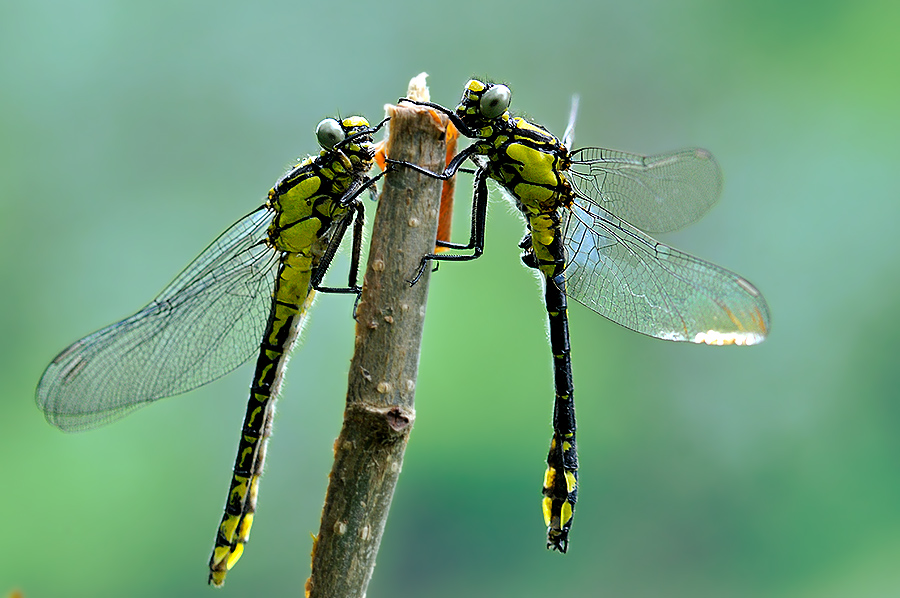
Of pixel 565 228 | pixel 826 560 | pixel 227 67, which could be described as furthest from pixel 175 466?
pixel 826 560

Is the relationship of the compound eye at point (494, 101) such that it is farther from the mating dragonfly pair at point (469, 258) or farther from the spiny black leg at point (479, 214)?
the spiny black leg at point (479, 214)

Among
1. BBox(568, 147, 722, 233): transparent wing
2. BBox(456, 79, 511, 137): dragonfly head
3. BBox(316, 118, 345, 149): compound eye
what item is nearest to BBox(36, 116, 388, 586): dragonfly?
BBox(316, 118, 345, 149): compound eye

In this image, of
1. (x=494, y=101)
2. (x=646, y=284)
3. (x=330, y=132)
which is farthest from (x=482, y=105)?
(x=646, y=284)

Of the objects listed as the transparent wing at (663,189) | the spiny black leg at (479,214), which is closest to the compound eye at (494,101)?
the spiny black leg at (479,214)

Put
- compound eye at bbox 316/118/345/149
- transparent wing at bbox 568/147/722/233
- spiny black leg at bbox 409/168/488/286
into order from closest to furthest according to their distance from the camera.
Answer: compound eye at bbox 316/118/345/149 → spiny black leg at bbox 409/168/488/286 → transparent wing at bbox 568/147/722/233

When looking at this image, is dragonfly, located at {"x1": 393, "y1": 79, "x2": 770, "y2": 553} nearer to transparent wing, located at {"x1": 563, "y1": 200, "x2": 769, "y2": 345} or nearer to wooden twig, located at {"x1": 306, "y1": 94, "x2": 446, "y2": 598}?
transparent wing, located at {"x1": 563, "y1": 200, "x2": 769, "y2": 345}
